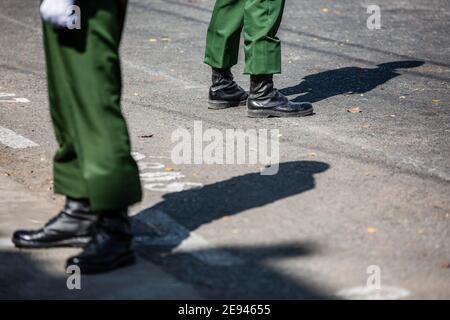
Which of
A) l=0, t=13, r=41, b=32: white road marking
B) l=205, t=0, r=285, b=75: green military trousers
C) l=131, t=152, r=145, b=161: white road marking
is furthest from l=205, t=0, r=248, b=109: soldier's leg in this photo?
l=0, t=13, r=41, b=32: white road marking

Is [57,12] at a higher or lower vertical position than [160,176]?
higher

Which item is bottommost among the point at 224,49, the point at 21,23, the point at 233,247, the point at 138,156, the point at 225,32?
the point at 21,23

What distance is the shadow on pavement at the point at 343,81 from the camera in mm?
7656

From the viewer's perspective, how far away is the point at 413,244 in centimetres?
437

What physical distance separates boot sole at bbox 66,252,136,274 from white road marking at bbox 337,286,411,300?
2.75 feet

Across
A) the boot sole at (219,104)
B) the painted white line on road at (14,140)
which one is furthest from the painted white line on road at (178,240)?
the boot sole at (219,104)

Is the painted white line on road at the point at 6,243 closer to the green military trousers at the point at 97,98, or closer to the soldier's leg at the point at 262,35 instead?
the green military trousers at the point at 97,98

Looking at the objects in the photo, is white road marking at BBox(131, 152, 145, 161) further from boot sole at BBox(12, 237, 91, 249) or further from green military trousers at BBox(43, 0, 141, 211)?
green military trousers at BBox(43, 0, 141, 211)

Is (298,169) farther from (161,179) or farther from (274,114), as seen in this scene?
(274,114)

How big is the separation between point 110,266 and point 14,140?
8.03ft

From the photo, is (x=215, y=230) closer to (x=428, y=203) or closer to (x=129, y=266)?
(x=129, y=266)

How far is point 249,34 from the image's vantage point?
6750 mm

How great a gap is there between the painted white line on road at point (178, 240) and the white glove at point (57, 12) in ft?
3.25

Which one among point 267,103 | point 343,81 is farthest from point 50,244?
point 343,81
